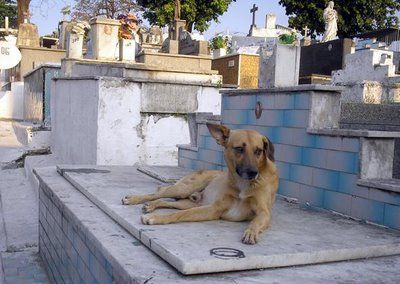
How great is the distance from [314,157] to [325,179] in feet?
0.72

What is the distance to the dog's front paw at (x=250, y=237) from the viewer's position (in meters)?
2.71

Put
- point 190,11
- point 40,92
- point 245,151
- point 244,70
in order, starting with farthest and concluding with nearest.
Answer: point 190,11, point 244,70, point 40,92, point 245,151

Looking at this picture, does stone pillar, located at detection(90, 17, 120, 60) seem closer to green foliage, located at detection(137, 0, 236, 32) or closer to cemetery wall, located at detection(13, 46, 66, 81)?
cemetery wall, located at detection(13, 46, 66, 81)

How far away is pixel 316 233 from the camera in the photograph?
3039mm

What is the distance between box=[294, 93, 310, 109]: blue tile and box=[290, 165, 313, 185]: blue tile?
1.69ft

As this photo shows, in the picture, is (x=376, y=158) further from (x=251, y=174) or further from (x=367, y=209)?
(x=251, y=174)

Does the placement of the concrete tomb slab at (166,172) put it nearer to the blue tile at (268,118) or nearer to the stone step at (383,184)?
the blue tile at (268,118)

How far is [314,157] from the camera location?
3.86 metres

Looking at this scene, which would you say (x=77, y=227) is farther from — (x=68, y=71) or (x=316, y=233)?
(x=68, y=71)

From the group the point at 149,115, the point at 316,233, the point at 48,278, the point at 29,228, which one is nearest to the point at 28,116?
the point at 149,115

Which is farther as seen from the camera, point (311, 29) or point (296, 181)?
point (311, 29)

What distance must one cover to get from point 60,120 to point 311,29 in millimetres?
28446

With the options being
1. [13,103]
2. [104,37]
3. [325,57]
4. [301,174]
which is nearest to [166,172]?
[301,174]

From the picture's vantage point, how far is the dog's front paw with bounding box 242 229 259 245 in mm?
2715
